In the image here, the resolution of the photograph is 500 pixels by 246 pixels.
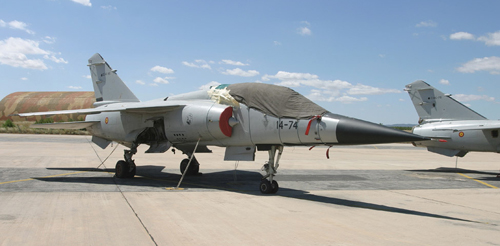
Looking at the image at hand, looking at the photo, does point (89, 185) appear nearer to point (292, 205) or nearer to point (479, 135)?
point (292, 205)

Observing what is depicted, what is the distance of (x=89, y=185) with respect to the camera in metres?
10.0

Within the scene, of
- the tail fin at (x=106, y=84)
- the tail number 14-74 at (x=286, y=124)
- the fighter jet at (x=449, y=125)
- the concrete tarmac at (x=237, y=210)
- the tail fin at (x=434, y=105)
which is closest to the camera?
the concrete tarmac at (x=237, y=210)

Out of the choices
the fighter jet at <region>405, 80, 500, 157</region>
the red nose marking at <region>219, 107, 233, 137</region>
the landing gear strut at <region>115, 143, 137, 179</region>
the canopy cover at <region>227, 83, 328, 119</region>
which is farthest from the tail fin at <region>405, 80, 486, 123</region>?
the landing gear strut at <region>115, 143, 137, 179</region>

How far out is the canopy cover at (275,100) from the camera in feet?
28.7

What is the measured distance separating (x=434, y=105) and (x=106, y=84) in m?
14.4

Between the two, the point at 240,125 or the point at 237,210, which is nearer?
the point at 237,210

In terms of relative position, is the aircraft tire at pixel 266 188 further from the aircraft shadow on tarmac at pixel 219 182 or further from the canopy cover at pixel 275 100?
the canopy cover at pixel 275 100

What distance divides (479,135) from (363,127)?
10.9m

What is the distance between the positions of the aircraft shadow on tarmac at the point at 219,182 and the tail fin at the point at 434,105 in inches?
370

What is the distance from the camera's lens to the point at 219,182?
458 inches

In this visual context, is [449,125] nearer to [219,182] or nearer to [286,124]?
[219,182]

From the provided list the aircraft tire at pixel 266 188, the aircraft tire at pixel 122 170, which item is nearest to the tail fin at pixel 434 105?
the aircraft tire at pixel 266 188

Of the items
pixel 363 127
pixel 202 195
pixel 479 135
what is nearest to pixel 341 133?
pixel 363 127

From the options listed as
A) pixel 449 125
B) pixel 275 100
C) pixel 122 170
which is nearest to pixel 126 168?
pixel 122 170
